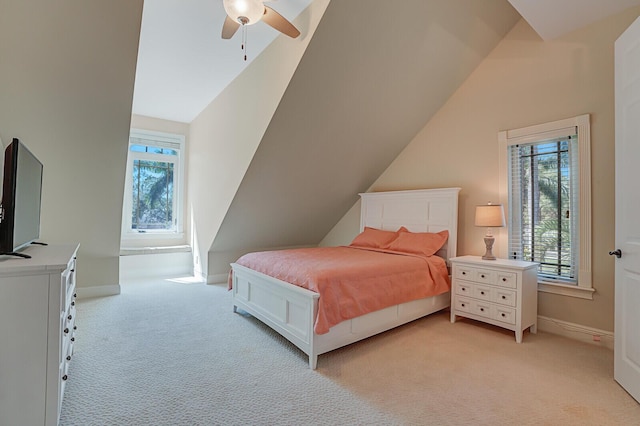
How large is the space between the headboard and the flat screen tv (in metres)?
3.68

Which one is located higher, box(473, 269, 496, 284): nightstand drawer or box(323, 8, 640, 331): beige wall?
box(323, 8, 640, 331): beige wall

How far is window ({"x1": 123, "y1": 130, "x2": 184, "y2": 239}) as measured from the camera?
5422 millimetres

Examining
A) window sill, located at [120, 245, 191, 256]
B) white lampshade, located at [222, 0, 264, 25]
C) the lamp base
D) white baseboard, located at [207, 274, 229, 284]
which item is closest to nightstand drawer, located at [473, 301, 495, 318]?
the lamp base

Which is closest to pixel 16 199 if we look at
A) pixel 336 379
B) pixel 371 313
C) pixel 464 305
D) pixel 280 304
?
pixel 280 304

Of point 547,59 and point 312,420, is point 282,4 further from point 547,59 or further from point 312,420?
point 312,420

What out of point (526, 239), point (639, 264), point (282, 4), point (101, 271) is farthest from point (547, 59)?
point (101, 271)

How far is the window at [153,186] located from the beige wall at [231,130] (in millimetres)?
295

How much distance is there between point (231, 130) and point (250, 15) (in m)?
2.20

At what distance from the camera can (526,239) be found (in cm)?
330

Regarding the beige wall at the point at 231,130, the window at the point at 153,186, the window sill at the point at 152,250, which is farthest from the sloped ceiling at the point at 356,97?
the window at the point at 153,186

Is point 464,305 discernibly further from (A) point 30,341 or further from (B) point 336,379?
(A) point 30,341

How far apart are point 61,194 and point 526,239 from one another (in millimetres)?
4862

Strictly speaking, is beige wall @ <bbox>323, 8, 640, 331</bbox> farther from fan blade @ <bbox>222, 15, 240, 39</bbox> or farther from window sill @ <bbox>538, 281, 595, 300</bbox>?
fan blade @ <bbox>222, 15, 240, 39</bbox>

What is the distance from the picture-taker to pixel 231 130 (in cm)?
408
